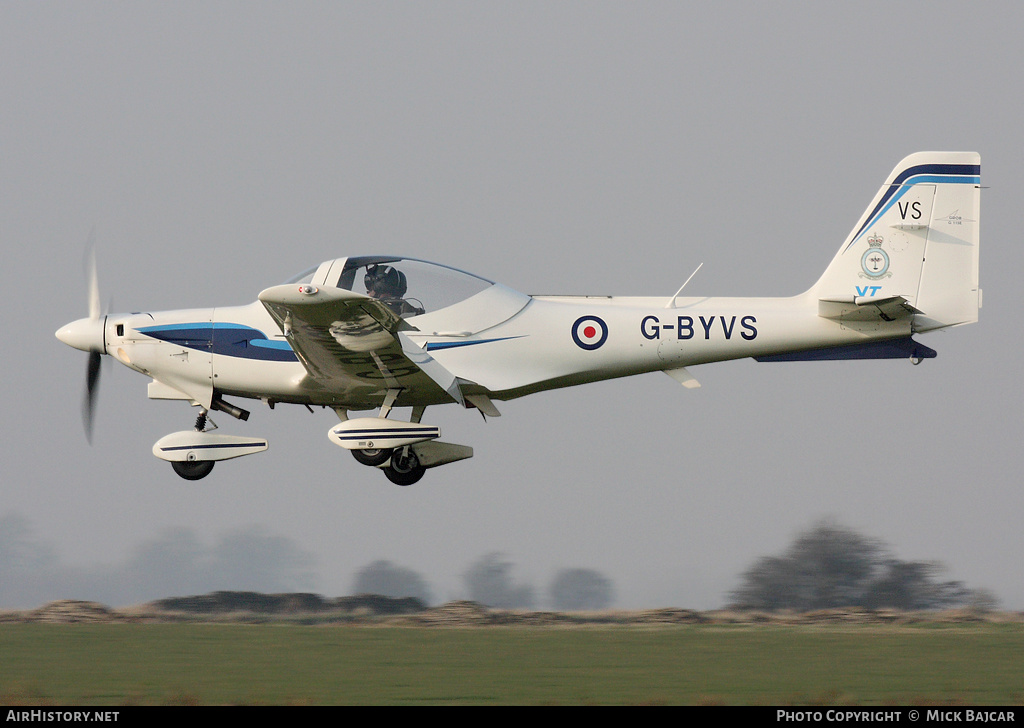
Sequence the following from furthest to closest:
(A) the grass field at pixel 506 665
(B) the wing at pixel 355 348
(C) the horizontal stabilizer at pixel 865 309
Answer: (C) the horizontal stabilizer at pixel 865 309
(B) the wing at pixel 355 348
(A) the grass field at pixel 506 665

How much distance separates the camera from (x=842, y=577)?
20.4 metres

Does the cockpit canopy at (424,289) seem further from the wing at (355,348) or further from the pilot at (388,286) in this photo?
the wing at (355,348)

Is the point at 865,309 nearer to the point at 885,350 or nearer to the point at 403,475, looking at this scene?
the point at 885,350

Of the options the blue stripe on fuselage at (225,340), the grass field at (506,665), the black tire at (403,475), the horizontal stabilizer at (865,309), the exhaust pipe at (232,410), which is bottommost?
the grass field at (506,665)

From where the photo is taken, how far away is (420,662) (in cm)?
1012

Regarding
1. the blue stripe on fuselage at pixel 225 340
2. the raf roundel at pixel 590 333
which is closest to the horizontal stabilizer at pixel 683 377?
the raf roundel at pixel 590 333

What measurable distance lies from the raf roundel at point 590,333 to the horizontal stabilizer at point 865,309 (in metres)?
2.29

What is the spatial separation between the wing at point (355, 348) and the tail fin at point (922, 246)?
4.31m

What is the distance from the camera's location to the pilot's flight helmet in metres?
11.6

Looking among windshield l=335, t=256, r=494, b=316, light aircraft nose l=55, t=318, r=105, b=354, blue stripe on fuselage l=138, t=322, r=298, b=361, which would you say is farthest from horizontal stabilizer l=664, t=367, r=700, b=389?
light aircraft nose l=55, t=318, r=105, b=354

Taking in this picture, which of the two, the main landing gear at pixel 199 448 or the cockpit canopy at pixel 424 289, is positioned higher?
the cockpit canopy at pixel 424 289

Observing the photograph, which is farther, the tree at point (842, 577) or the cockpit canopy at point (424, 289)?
the tree at point (842, 577)

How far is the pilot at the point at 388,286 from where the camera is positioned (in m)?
11.6

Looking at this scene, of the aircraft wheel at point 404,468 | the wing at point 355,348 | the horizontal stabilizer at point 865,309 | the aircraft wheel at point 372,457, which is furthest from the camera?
the aircraft wheel at point 404,468
